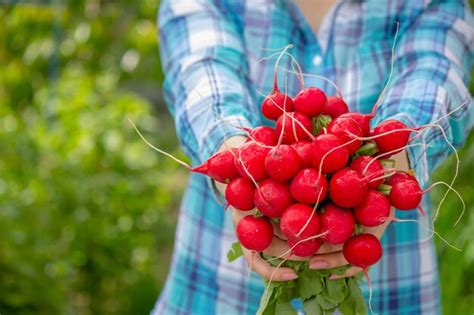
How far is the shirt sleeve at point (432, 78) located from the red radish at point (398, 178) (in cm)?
13

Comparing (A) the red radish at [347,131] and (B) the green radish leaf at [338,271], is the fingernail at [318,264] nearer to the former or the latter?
(B) the green radish leaf at [338,271]

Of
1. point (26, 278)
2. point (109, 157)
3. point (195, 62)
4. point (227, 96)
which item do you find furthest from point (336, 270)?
point (109, 157)

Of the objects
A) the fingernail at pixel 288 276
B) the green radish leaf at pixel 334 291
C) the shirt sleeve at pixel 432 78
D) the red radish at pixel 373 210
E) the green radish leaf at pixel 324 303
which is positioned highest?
the shirt sleeve at pixel 432 78

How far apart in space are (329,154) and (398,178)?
0.42 ft

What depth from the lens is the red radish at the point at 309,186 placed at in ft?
3.67

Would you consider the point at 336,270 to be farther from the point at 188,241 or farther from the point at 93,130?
the point at 93,130

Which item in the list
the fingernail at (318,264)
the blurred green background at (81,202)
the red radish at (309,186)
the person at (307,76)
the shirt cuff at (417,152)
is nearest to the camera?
the red radish at (309,186)

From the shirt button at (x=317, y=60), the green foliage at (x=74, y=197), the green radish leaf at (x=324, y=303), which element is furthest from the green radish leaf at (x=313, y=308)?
the green foliage at (x=74, y=197)

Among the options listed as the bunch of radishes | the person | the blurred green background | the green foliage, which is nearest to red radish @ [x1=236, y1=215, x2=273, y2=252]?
the bunch of radishes

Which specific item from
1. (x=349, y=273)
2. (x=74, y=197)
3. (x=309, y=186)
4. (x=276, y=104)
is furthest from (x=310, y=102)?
(x=74, y=197)

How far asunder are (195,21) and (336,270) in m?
0.54

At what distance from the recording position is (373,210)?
1155mm

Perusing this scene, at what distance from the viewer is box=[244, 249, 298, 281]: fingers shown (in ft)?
4.07

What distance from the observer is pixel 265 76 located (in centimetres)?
155
